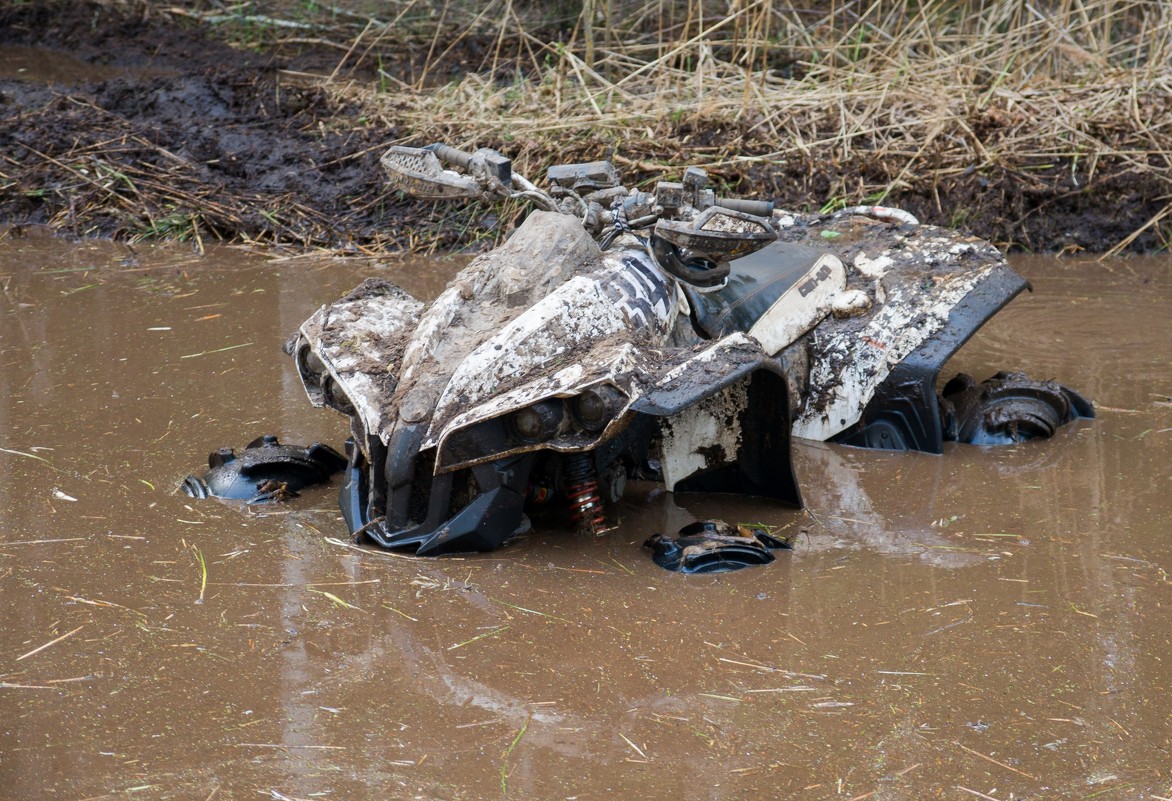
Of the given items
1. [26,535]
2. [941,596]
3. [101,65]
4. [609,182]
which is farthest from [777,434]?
[101,65]

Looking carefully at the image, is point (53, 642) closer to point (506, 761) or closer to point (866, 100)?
point (506, 761)

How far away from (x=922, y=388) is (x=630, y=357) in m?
1.51

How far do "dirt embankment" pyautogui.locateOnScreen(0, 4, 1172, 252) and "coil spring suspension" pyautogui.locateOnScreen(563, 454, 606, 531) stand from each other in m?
3.77

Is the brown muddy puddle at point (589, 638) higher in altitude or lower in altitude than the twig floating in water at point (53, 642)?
higher

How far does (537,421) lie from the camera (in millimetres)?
3258

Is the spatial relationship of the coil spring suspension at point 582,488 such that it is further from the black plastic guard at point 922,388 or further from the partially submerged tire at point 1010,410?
the partially submerged tire at point 1010,410

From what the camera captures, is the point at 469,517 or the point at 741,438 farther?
the point at 741,438

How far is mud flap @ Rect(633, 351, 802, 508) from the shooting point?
3.71 metres

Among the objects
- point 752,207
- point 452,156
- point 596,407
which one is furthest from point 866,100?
Result: point 596,407

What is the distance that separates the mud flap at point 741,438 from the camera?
12.2 ft

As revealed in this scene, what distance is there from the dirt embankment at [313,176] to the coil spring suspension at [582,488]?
377 cm

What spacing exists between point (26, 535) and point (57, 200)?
15.1 ft

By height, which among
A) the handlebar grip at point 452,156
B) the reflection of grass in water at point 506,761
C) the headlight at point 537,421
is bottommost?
the reflection of grass in water at point 506,761

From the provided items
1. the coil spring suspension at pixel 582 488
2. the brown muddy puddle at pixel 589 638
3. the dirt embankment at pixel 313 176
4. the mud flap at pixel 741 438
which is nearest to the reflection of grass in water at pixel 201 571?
the brown muddy puddle at pixel 589 638
